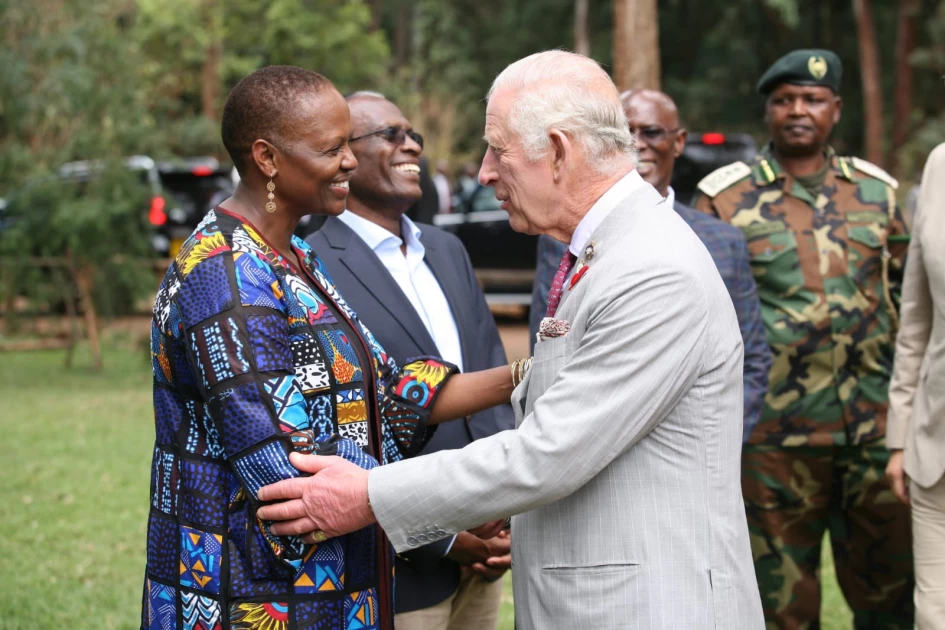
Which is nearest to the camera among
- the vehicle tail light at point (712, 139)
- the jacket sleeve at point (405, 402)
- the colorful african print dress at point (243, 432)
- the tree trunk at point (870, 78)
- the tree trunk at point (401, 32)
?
the colorful african print dress at point (243, 432)

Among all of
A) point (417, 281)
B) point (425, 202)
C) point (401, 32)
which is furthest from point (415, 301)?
point (401, 32)

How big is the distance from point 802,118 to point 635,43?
7203 mm

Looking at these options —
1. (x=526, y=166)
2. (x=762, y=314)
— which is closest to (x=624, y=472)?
(x=526, y=166)

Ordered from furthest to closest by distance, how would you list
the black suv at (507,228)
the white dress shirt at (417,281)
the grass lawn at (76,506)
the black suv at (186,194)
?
the black suv at (186,194) < the black suv at (507,228) < the grass lawn at (76,506) < the white dress shirt at (417,281)

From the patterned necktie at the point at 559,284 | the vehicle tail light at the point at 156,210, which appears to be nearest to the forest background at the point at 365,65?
the vehicle tail light at the point at 156,210

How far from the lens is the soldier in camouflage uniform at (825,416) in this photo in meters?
4.68

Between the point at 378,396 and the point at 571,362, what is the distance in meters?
0.71

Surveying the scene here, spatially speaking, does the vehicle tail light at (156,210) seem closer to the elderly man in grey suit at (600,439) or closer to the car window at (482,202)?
the car window at (482,202)

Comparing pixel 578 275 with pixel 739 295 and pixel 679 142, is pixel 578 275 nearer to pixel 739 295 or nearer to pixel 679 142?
pixel 739 295

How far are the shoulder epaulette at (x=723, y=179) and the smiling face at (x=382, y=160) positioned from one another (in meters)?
1.53

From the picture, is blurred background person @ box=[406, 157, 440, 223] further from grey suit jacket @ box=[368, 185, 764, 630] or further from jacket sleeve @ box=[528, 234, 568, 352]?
grey suit jacket @ box=[368, 185, 764, 630]

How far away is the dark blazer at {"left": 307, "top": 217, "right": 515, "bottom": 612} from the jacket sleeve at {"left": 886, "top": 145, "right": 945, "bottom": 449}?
4.76ft

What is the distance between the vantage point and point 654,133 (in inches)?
184

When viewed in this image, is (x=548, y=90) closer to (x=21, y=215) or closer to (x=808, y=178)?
(x=808, y=178)
